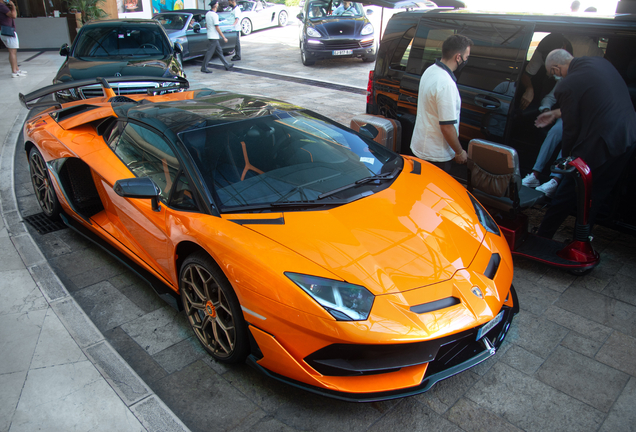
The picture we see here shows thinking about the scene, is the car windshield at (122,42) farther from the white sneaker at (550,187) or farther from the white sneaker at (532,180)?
the white sneaker at (550,187)

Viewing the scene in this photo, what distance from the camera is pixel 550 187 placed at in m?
4.29

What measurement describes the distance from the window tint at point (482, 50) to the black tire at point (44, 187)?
3783mm

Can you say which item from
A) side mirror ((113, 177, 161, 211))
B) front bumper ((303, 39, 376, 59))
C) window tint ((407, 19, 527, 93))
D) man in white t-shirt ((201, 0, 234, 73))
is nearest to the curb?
side mirror ((113, 177, 161, 211))

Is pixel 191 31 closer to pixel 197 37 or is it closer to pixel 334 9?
pixel 197 37

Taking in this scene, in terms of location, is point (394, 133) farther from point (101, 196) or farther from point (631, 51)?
point (101, 196)

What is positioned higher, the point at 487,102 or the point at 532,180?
the point at 487,102

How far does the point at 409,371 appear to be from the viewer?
216cm

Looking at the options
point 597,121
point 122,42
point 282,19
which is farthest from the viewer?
point 282,19

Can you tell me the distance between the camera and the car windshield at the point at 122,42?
26.4ft

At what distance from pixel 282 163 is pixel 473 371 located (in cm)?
172

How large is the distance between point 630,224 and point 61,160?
4593mm

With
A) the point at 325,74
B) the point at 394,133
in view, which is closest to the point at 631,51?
the point at 394,133

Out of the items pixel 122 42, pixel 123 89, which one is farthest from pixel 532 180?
pixel 122 42

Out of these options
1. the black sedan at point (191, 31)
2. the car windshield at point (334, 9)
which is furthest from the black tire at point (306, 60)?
the black sedan at point (191, 31)
